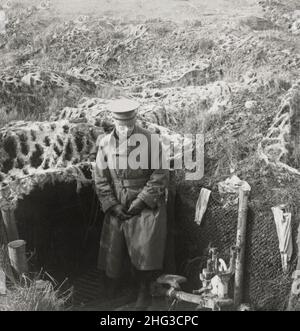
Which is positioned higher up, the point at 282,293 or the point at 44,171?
the point at 44,171

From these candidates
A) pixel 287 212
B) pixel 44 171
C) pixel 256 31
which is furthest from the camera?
pixel 256 31

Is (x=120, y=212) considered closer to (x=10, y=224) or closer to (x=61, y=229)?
(x=61, y=229)

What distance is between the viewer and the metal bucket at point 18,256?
17.6 feet

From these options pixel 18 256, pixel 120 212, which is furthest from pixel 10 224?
pixel 120 212

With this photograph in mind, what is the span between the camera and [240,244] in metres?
5.54

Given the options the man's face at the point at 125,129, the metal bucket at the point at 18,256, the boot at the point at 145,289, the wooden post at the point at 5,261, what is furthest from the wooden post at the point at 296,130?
the wooden post at the point at 5,261

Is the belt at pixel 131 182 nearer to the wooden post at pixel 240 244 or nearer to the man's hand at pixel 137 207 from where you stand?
the man's hand at pixel 137 207

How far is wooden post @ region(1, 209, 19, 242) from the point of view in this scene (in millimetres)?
5559

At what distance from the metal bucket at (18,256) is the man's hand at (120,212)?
0.91 meters

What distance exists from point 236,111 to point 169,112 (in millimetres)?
742

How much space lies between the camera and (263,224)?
5.58 m

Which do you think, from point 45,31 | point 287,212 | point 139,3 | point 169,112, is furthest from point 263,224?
point 45,31

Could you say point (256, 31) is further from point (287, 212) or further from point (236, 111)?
point (287, 212)
